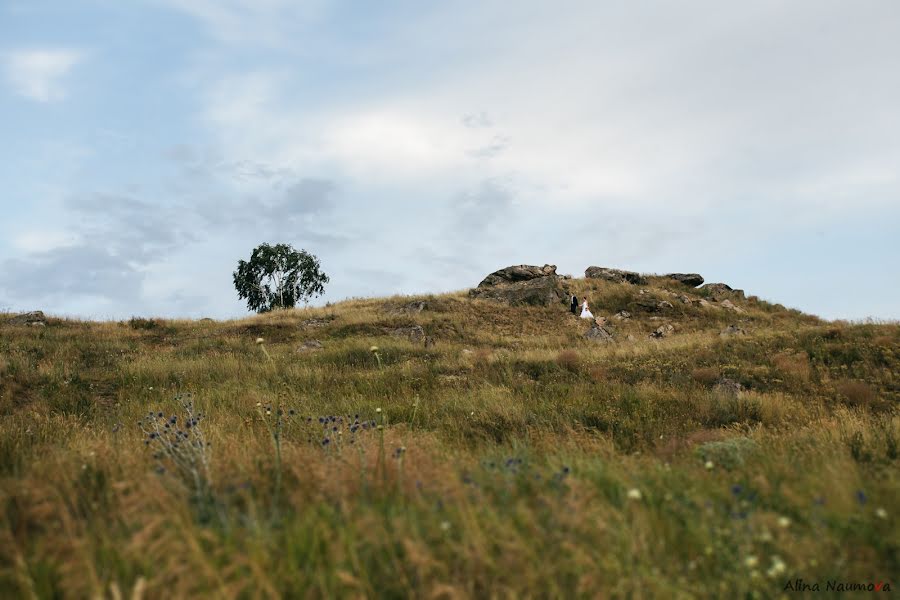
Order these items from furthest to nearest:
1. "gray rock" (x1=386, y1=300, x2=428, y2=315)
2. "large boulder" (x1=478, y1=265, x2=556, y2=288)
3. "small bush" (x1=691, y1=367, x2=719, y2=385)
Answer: "large boulder" (x1=478, y1=265, x2=556, y2=288)
"gray rock" (x1=386, y1=300, x2=428, y2=315)
"small bush" (x1=691, y1=367, x2=719, y2=385)

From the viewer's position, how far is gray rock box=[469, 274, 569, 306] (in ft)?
119

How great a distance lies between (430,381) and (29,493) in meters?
10.3

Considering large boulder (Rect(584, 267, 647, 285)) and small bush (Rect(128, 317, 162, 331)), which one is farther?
large boulder (Rect(584, 267, 647, 285))

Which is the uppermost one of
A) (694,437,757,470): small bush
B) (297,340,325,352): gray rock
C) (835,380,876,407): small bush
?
(297,340,325,352): gray rock

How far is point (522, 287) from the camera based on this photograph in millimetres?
37500

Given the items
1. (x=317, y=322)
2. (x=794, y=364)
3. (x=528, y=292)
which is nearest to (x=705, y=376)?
(x=794, y=364)

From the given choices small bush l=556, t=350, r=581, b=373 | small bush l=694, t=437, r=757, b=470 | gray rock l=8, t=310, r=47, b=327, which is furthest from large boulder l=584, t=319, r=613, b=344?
gray rock l=8, t=310, r=47, b=327

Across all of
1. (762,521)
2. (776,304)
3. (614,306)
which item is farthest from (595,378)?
(776,304)

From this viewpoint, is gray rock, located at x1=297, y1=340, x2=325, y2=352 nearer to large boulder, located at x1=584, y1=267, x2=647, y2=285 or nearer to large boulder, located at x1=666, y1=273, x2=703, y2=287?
large boulder, located at x1=584, y1=267, x2=647, y2=285

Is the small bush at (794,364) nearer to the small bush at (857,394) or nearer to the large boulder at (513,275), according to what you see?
the small bush at (857,394)

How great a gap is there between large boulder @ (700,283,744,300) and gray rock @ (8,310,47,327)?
39.6 meters

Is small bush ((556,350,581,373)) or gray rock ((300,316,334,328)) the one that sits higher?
gray rock ((300,316,334,328))

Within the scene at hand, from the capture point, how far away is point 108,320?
29.5 metres

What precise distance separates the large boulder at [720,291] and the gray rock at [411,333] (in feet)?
80.5
